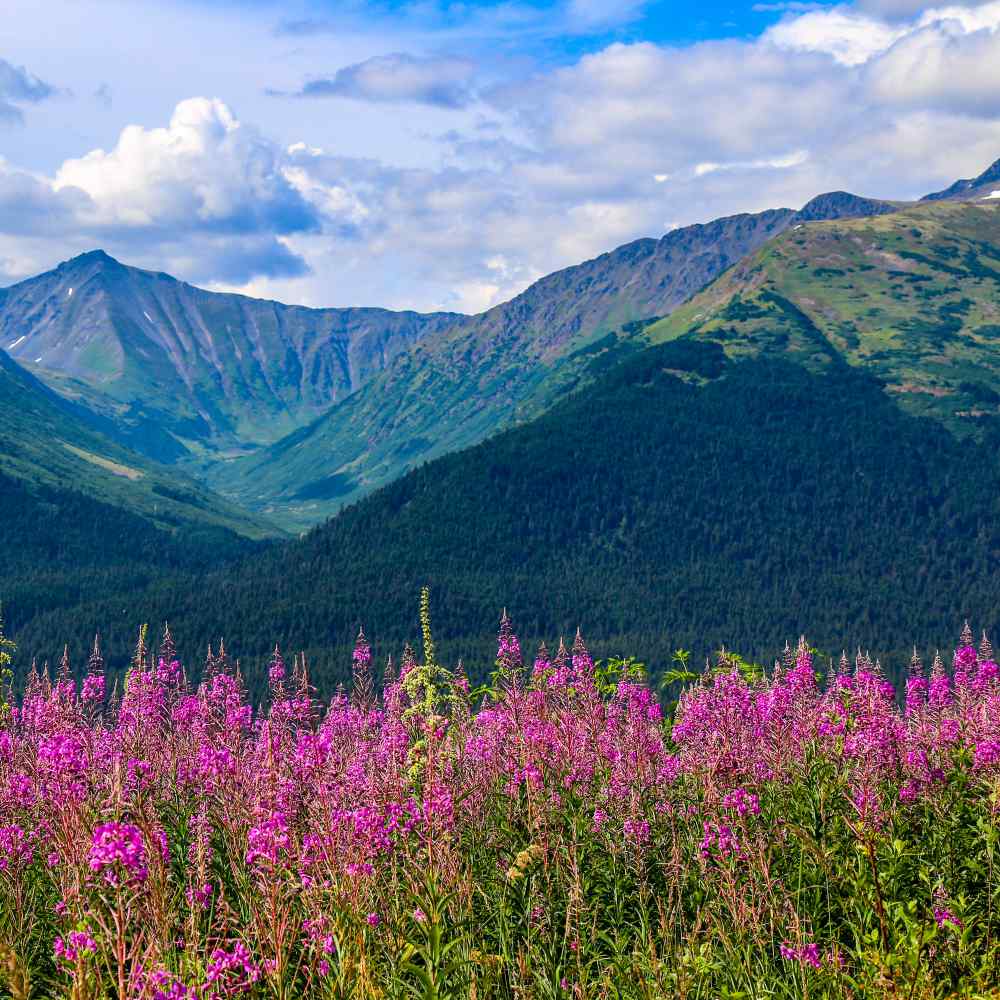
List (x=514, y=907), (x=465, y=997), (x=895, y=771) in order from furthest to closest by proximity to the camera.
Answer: (x=895, y=771)
(x=514, y=907)
(x=465, y=997)

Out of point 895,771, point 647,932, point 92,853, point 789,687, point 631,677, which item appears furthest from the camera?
point 631,677

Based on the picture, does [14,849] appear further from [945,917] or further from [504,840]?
[945,917]

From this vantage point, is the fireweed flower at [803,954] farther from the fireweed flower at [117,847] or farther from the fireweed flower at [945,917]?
the fireweed flower at [117,847]

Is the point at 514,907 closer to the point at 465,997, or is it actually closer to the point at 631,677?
the point at 465,997

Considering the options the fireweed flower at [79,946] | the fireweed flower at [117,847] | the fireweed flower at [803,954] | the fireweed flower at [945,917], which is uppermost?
the fireweed flower at [117,847]

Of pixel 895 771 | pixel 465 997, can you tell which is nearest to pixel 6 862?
pixel 465 997

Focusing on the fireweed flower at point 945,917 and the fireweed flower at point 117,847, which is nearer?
the fireweed flower at point 117,847

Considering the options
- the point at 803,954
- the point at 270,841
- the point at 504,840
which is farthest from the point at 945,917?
the point at 270,841

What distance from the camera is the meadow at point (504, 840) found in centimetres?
859

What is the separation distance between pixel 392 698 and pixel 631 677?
16.7ft

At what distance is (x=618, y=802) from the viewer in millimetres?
12727

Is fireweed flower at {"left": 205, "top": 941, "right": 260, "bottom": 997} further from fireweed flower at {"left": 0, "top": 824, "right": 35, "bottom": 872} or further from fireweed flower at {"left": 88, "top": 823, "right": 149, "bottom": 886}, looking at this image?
fireweed flower at {"left": 0, "top": 824, "right": 35, "bottom": 872}

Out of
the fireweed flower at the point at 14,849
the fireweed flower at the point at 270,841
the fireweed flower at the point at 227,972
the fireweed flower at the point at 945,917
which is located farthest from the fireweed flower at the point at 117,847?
the fireweed flower at the point at 945,917

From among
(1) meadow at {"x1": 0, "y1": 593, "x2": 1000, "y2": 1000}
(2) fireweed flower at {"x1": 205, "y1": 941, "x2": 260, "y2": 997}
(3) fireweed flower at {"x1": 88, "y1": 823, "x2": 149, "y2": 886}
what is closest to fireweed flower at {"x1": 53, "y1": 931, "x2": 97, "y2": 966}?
(1) meadow at {"x1": 0, "y1": 593, "x2": 1000, "y2": 1000}
